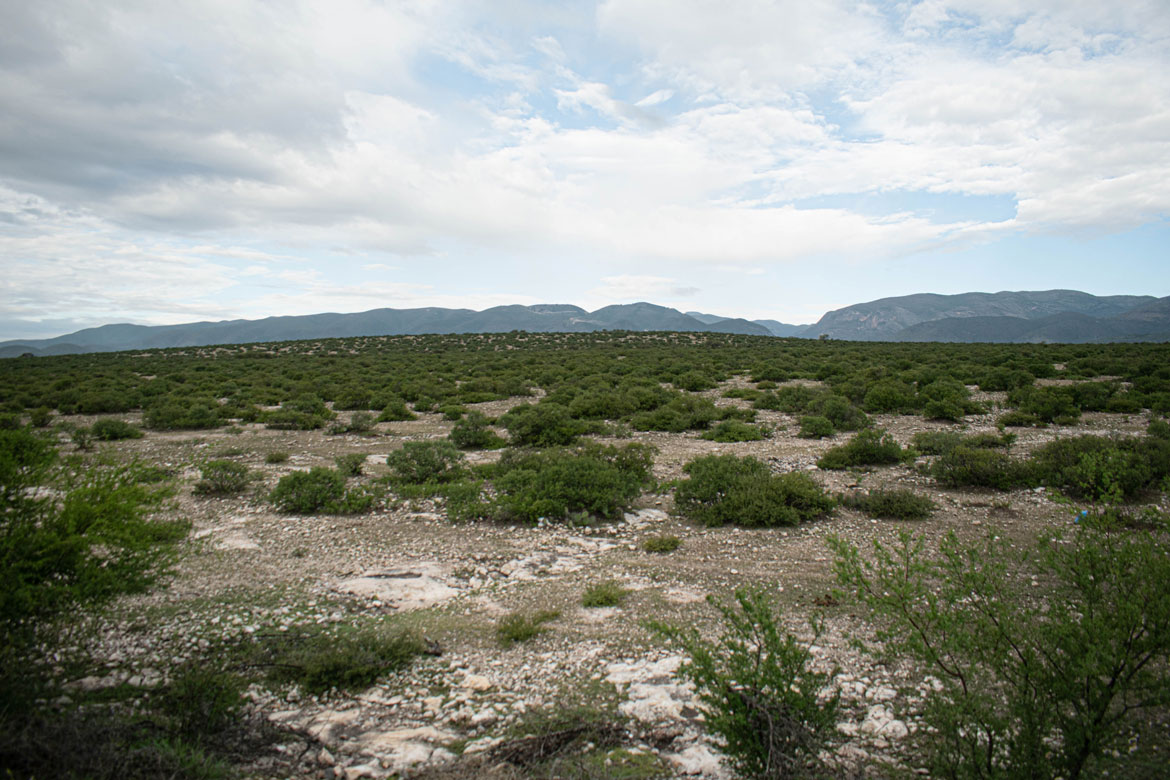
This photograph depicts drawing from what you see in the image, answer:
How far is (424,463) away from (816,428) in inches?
387

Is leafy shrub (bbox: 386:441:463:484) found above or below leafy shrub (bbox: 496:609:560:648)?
above

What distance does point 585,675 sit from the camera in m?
4.66

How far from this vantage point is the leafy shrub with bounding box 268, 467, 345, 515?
352 inches

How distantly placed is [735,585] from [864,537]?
2.62 m

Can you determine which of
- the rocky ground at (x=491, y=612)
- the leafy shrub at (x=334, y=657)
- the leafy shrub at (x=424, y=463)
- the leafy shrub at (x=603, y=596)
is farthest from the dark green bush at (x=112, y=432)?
the leafy shrub at (x=603, y=596)

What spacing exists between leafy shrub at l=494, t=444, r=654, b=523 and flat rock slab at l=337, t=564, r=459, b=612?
1983mm

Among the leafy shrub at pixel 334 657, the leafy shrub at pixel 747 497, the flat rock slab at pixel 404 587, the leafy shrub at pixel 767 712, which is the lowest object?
the flat rock slab at pixel 404 587

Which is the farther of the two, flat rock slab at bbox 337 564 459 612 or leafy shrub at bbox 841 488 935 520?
leafy shrub at bbox 841 488 935 520

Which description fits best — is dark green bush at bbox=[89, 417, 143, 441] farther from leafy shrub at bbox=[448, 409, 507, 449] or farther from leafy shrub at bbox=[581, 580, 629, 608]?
leafy shrub at bbox=[581, 580, 629, 608]

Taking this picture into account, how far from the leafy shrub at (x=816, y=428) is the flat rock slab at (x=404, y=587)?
10597 millimetres

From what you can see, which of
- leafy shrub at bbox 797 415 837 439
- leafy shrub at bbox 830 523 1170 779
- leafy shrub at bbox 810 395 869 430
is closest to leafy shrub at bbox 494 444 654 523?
leafy shrub at bbox 830 523 1170 779

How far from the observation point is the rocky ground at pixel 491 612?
3.84 m

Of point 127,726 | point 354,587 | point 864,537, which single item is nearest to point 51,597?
point 127,726

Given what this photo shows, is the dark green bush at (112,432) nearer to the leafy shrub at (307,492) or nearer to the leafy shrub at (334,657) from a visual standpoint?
the leafy shrub at (307,492)
